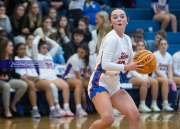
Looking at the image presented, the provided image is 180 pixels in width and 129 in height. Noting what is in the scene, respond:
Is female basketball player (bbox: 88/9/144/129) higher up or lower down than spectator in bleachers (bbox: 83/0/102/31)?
lower down

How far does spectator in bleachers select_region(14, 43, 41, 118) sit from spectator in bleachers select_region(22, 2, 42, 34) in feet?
3.58

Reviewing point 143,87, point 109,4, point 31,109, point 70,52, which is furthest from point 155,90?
point 109,4

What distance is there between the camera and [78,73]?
988 cm

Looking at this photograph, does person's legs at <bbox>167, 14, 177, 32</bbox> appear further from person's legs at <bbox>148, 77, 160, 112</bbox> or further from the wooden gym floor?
the wooden gym floor

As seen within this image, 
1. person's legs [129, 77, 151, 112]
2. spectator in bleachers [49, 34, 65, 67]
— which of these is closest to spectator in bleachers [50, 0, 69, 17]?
spectator in bleachers [49, 34, 65, 67]

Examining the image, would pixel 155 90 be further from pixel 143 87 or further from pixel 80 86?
pixel 80 86

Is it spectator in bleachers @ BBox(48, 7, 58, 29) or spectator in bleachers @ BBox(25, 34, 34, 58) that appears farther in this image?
spectator in bleachers @ BBox(48, 7, 58, 29)

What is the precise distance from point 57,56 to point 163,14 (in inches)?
158

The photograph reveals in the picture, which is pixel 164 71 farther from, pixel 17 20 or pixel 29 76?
pixel 17 20

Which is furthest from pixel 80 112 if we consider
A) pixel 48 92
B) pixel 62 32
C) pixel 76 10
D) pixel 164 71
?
pixel 76 10

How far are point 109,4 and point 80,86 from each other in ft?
16.2

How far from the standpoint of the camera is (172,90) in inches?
418

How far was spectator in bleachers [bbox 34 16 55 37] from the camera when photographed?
34.7 ft

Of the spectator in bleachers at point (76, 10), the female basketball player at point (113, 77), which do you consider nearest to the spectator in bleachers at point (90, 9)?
the spectator in bleachers at point (76, 10)
